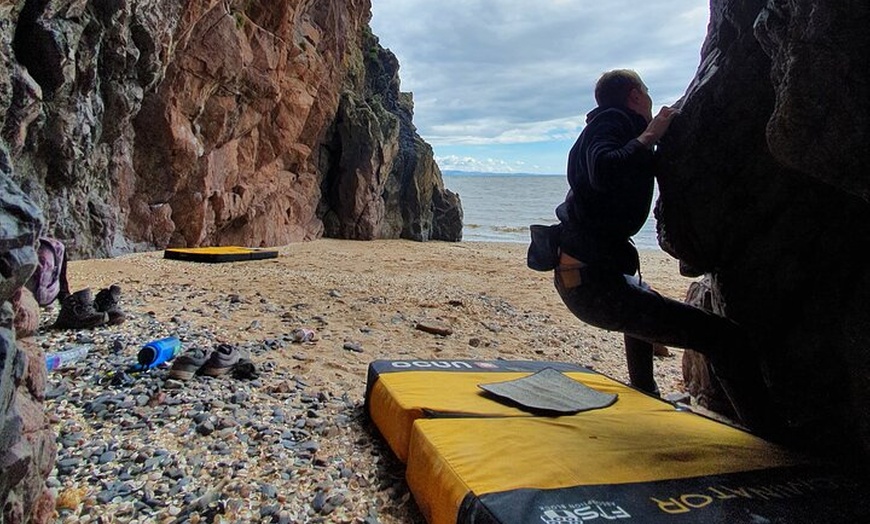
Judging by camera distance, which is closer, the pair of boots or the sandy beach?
the sandy beach

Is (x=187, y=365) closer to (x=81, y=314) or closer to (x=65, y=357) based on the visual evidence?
(x=65, y=357)

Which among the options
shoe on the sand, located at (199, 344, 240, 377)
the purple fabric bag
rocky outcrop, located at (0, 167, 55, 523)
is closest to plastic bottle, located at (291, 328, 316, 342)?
shoe on the sand, located at (199, 344, 240, 377)

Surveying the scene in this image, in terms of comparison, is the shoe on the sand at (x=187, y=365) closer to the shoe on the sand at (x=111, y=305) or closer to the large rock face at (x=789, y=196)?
the shoe on the sand at (x=111, y=305)

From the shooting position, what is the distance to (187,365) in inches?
147

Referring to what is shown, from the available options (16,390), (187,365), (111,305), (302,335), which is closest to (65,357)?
(187,365)

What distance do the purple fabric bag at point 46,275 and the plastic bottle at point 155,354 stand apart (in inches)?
46.6

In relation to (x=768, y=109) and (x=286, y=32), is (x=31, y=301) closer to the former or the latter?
(x=768, y=109)

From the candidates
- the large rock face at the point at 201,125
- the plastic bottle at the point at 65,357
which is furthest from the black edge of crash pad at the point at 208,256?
the plastic bottle at the point at 65,357

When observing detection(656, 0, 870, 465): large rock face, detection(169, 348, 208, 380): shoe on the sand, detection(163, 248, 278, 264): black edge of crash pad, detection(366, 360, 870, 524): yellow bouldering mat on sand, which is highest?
detection(656, 0, 870, 465): large rock face

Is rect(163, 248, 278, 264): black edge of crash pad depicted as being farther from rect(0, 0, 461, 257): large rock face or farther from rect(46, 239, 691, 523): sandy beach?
rect(0, 0, 461, 257): large rock face

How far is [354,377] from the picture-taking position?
4.31 m

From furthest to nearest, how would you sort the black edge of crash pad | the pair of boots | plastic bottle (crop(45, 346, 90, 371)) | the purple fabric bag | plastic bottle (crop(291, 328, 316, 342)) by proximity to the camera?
the black edge of crash pad → plastic bottle (crop(291, 328, 316, 342)) → the pair of boots → the purple fabric bag → plastic bottle (crop(45, 346, 90, 371))

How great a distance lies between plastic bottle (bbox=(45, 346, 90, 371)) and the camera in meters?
3.61

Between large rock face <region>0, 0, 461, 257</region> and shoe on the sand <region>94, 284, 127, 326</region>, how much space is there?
1.76 m
